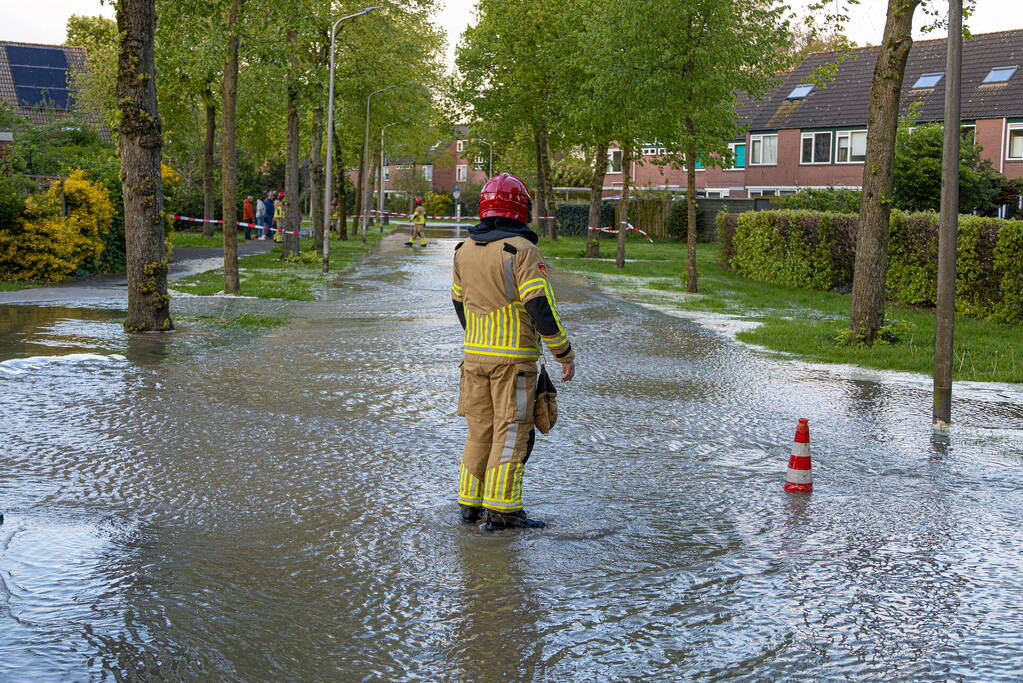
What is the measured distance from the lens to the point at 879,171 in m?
14.4

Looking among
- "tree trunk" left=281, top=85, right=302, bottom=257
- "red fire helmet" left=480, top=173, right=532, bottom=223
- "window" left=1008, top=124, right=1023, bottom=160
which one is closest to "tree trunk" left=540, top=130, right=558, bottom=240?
"tree trunk" left=281, top=85, right=302, bottom=257

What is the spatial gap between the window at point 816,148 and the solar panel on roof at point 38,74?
1431 inches

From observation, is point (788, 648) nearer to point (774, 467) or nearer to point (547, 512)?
point (547, 512)

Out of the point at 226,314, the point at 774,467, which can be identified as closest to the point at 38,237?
the point at 226,314

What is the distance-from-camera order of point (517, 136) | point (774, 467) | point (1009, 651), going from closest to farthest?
point (1009, 651)
point (774, 467)
point (517, 136)

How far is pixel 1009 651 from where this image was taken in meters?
4.55

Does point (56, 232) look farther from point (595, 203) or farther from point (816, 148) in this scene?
point (816, 148)

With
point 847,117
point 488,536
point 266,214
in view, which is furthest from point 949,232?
point 847,117

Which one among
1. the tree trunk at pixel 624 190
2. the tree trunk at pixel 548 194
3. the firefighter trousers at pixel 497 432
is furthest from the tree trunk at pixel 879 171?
the tree trunk at pixel 548 194

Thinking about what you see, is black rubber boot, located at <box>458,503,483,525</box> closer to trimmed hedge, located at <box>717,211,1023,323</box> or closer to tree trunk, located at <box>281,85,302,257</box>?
trimmed hedge, located at <box>717,211,1023,323</box>

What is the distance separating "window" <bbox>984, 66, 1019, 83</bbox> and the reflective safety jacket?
153 ft

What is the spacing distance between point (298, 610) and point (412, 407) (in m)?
5.13

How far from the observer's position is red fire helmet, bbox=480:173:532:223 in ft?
20.7

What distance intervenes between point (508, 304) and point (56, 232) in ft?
57.8
